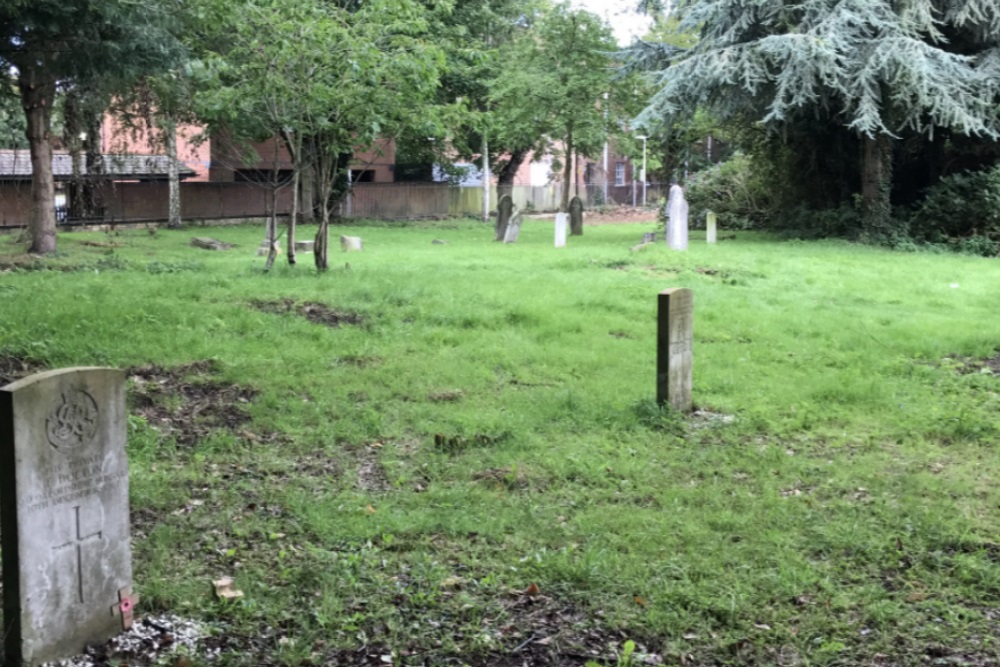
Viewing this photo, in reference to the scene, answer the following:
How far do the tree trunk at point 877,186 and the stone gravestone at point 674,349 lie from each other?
18.5m

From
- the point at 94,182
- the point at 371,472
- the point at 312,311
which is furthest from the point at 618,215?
the point at 371,472

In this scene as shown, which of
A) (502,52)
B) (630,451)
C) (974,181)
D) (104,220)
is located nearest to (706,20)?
(974,181)

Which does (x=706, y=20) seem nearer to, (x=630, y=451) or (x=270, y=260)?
(x=270, y=260)

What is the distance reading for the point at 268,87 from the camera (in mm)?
14320

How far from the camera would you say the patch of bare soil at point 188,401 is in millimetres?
6820

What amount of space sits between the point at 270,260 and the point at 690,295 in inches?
383

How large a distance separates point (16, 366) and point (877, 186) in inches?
870

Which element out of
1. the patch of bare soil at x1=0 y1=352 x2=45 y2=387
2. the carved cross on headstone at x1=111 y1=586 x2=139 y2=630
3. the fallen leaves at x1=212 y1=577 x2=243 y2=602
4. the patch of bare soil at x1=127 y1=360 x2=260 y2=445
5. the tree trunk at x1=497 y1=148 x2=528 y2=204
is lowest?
the fallen leaves at x1=212 y1=577 x2=243 y2=602

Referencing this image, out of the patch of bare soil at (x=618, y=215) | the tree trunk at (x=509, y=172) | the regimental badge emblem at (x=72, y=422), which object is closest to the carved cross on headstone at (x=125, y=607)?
the regimental badge emblem at (x=72, y=422)

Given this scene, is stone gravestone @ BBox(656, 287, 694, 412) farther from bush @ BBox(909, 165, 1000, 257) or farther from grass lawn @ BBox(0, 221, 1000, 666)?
bush @ BBox(909, 165, 1000, 257)

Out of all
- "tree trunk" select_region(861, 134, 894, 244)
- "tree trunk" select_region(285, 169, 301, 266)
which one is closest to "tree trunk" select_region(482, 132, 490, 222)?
"tree trunk" select_region(861, 134, 894, 244)

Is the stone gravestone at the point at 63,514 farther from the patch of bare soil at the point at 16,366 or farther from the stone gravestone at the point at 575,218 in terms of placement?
the stone gravestone at the point at 575,218

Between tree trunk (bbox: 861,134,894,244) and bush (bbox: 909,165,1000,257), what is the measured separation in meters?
0.76

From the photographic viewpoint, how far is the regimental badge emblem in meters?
3.54
